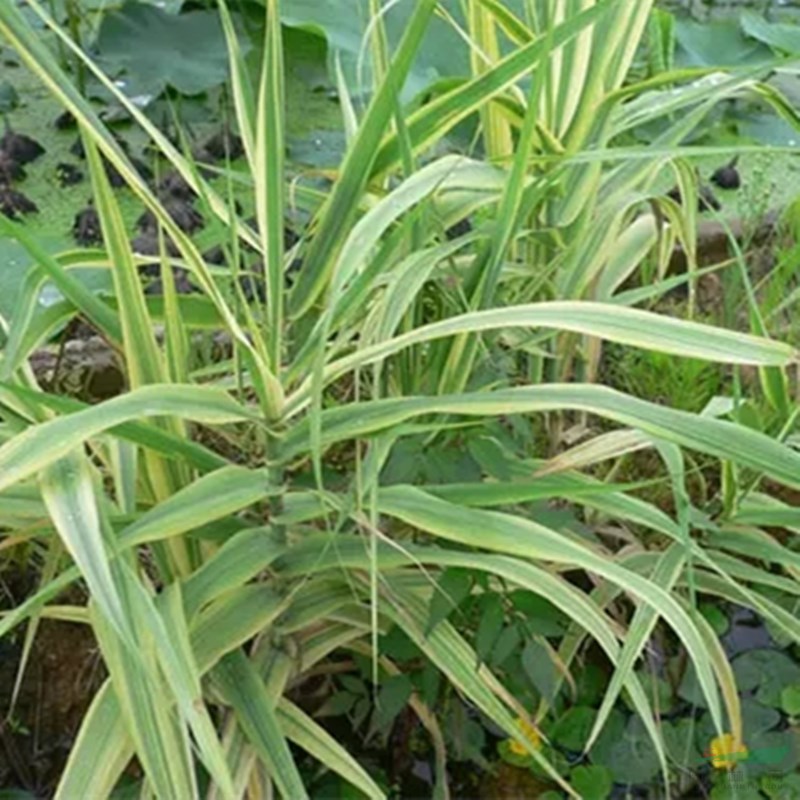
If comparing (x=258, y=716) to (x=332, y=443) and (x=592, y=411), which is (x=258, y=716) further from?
(x=592, y=411)

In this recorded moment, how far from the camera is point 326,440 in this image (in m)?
1.04

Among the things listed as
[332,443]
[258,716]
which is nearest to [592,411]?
[332,443]

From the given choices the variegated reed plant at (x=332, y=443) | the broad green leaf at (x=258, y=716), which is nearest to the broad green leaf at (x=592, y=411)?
the variegated reed plant at (x=332, y=443)

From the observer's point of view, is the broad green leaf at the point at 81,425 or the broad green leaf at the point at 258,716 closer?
the broad green leaf at the point at 81,425

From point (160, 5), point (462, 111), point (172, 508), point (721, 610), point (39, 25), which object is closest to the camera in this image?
point (172, 508)

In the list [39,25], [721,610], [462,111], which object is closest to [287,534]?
[462,111]

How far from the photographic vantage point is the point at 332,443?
3.85 ft

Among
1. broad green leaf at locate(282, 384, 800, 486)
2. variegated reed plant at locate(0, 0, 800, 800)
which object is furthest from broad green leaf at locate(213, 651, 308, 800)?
broad green leaf at locate(282, 384, 800, 486)

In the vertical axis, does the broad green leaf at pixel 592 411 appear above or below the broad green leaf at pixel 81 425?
below

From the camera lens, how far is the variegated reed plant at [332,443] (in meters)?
1.00

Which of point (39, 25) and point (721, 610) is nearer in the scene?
point (721, 610)

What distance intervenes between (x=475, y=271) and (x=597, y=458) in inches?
7.8

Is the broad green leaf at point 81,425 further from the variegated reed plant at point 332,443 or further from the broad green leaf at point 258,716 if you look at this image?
the broad green leaf at point 258,716

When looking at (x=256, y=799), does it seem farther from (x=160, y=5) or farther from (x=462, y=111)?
(x=160, y=5)
